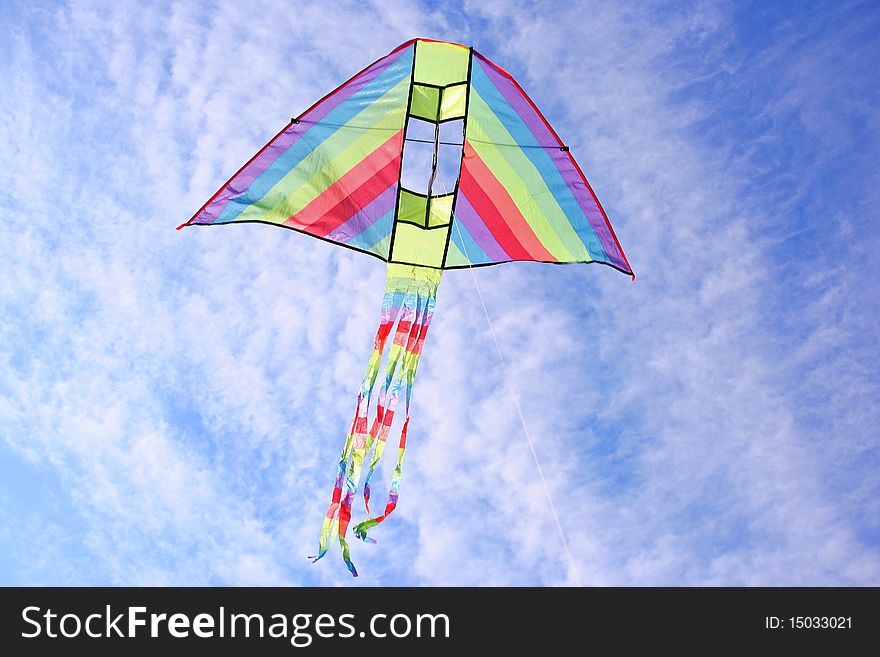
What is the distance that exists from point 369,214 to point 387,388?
1.25m

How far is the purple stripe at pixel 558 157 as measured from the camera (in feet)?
17.6

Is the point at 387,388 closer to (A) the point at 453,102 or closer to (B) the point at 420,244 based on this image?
(B) the point at 420,244

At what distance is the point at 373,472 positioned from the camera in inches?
185

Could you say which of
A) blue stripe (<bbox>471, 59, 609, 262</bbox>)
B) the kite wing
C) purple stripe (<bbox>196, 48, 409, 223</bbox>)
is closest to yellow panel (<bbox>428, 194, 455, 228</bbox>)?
the kite wing

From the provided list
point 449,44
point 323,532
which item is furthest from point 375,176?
point 323,532

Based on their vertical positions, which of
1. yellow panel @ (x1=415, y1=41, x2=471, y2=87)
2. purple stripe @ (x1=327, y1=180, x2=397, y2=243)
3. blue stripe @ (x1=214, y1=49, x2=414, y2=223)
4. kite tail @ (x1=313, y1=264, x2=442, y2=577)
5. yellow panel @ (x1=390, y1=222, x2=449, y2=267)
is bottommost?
kite tail @ (x1=313, y1=264, x2=442, y2=577)

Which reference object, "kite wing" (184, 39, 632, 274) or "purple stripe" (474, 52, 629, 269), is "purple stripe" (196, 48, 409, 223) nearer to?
"kite wing" (184, 39, 632, 274)

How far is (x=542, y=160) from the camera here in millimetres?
5559

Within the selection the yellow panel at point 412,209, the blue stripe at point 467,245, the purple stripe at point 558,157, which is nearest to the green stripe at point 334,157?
the yellow panel at point 412,209

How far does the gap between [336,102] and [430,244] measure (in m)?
1.09

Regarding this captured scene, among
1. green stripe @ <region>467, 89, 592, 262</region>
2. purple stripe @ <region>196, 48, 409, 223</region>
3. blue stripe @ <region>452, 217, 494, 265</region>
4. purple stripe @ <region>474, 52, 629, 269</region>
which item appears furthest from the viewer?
blue stripe @ <region>452, 217, 494, 265</region>

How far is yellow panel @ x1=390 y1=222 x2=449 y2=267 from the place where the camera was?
5504 mm

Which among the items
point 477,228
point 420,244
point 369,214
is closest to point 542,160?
point 477,228

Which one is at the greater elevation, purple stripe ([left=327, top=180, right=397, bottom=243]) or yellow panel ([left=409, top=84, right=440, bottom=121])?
yellow panel ([left=409, top=84, right=440, bottom=121])
